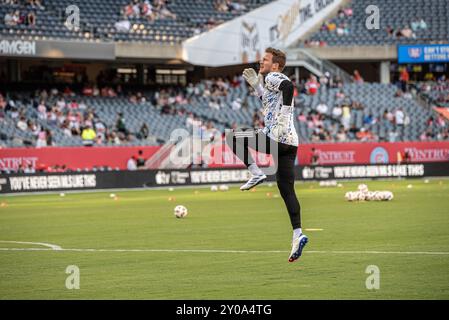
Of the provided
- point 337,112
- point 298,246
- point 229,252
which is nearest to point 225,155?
point 337,112

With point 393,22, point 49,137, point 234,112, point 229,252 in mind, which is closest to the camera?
point 229,252

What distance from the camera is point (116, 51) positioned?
56.4m

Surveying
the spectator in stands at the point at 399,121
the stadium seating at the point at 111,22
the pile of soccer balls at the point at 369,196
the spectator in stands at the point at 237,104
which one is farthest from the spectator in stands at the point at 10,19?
the pile of soccer balls at the point at 369,196

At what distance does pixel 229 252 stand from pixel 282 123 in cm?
363

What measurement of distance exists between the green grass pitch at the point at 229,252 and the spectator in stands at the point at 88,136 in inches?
686

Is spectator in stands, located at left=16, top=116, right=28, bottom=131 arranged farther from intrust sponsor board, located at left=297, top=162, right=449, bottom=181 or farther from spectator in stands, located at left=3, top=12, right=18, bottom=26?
intrust sponsor board, located at left=297, top=162, right=449, bottom=181

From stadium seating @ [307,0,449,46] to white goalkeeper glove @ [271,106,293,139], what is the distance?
52.8 m

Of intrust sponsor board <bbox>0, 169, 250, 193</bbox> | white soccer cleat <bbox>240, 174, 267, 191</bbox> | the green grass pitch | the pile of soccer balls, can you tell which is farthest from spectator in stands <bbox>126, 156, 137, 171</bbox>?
white soccer cleat <bbox>240, 174, 267, 191</bbox>

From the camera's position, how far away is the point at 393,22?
224ft

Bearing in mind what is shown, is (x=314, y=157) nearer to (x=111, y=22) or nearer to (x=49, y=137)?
(x=111, y=22)

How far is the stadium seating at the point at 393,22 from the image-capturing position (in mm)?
66625

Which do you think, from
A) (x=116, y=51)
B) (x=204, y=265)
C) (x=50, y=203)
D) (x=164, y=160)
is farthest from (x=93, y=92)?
(x=204, y=265)

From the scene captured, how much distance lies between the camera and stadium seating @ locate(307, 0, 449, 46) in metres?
66.6

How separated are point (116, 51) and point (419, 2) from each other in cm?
2407
